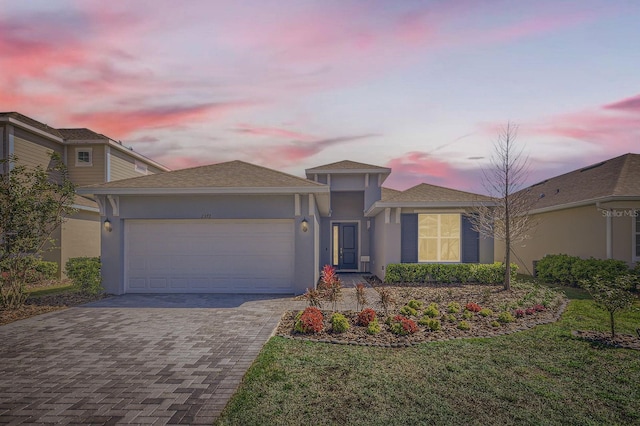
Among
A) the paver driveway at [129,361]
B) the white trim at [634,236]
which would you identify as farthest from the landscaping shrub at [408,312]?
the white trim at [634,236]

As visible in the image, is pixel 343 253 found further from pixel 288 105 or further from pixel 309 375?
pixel 309 375

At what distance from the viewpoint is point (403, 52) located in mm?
9258

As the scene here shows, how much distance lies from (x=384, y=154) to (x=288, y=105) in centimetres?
626

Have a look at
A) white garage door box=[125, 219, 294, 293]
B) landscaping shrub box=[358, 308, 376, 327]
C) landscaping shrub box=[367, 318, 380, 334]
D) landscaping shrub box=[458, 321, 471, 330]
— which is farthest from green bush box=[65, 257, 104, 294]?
landscaping shrub box=[458, 321, 471, 330]

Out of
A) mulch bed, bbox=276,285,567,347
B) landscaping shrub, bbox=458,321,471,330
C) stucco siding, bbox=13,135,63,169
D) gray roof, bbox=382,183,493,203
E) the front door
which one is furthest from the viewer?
the front door

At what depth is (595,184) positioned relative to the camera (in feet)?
45.9

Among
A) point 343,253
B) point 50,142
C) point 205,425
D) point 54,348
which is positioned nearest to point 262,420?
point 205,425

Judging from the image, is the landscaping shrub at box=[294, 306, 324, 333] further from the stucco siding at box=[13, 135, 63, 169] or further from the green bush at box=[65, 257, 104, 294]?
the stucco siding at box=[13, 135, 63, 169]

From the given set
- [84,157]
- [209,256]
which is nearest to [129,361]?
[209,256]

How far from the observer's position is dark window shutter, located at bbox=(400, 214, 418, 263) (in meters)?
13.3

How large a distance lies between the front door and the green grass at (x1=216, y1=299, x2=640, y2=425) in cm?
1107

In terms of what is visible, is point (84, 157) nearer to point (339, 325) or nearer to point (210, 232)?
point (210, 232)

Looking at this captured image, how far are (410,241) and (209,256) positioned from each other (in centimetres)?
719

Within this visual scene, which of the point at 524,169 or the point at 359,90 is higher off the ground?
the point at 359,90
